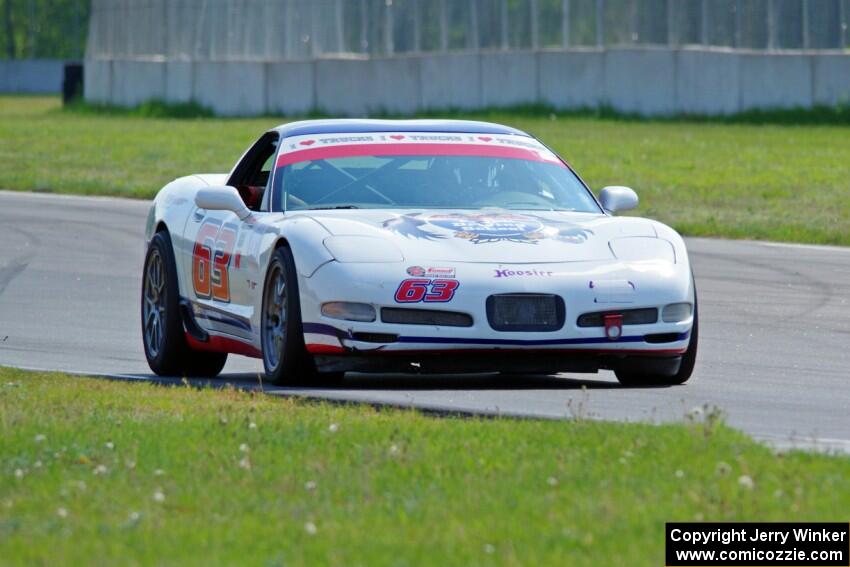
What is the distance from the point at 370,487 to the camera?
20.2 feet

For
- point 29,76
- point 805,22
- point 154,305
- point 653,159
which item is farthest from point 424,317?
point 29,76

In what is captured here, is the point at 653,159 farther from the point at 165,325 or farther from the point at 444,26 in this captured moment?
the point at 165,325

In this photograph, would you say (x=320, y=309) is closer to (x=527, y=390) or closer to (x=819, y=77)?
(x=527, y=390)

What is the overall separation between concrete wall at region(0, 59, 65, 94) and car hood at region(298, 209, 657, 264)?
9436 cm

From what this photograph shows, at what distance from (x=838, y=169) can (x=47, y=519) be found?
22346 mm

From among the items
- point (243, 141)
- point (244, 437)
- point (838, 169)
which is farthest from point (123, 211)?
point (244, 437)

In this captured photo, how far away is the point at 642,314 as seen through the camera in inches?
362

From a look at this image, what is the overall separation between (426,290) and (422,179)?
5.12ft

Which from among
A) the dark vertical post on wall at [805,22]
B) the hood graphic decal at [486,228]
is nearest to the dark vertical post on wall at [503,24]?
the dark vertical post on wall at [805,22]

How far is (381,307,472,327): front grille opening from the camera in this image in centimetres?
894

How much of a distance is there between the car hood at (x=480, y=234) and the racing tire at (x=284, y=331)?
0.29m

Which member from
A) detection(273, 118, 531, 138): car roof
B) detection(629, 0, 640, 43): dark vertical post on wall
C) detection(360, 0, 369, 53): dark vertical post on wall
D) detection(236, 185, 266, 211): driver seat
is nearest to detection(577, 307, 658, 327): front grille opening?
detection(273, 118, 531, 138): car roof

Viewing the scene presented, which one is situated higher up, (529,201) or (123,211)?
(529,201)

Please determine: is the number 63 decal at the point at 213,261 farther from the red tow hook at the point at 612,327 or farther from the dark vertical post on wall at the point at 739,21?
the dark vertical post on wall at the point at 739,21
